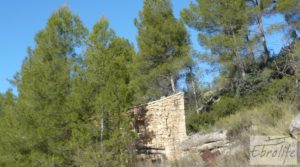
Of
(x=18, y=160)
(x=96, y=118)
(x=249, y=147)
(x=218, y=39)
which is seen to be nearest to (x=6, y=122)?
(x=18, y=160)

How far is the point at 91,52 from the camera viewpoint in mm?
16016

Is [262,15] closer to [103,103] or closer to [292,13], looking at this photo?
[292,13]

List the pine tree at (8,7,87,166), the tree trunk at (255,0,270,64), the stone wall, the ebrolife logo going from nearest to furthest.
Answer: the ebrolife logo < the pine tree at (8,7,87,166) < the stone wall < the tree trunk at (255,0,270,64)

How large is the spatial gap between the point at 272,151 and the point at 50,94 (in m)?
11.1

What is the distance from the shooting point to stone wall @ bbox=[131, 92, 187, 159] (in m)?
18.6

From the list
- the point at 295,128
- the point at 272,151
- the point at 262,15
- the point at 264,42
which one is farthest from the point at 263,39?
the point at 272,151

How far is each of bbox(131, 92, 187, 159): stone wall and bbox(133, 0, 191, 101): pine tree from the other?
570cm

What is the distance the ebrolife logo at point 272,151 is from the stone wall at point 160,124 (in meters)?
10.5

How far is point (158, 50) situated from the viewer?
2544cm

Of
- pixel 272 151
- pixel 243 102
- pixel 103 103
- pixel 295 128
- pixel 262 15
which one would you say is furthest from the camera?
pixel 262 15

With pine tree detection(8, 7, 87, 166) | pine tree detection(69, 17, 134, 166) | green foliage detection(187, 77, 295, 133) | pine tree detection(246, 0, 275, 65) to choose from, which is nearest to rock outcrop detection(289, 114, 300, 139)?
pine tree detection(69, 17, 134, 166)

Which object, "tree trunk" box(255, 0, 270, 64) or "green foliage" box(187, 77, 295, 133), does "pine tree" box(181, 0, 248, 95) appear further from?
"green foliage" box(187, 77, 295, 133)


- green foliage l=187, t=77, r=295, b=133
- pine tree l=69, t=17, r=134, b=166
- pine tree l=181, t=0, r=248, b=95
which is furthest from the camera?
pine tree l=181, t=0, r=248, b=95

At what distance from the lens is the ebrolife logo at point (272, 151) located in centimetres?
708
